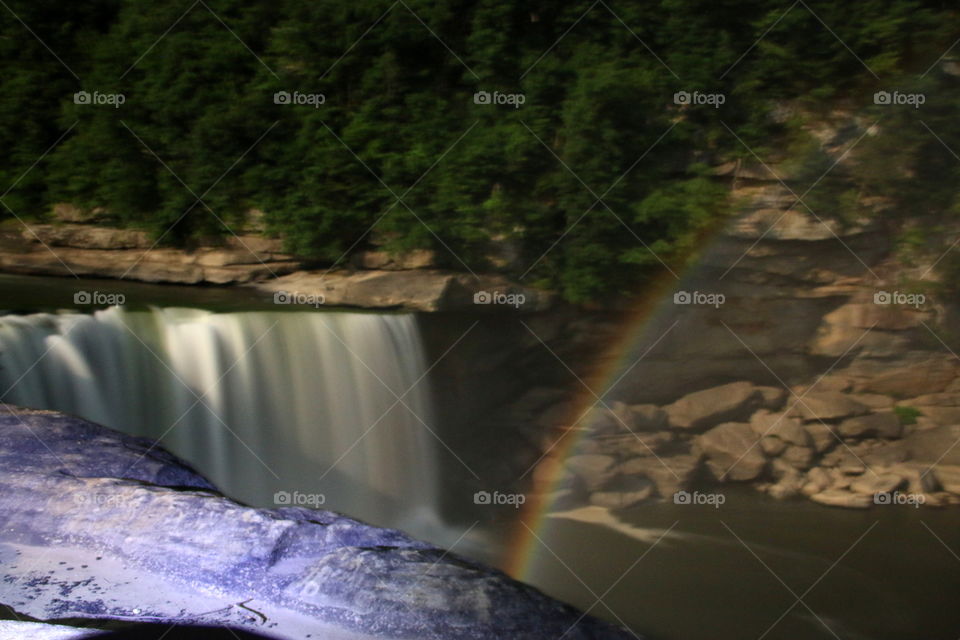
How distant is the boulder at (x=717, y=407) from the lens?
7.88 m

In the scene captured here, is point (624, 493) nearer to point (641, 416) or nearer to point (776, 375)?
point (641, 416)

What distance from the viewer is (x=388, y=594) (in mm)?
3176

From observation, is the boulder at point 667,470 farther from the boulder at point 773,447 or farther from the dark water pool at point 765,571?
the boulder at point 773,447

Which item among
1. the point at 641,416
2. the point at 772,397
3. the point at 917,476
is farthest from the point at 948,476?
the point at 641,416

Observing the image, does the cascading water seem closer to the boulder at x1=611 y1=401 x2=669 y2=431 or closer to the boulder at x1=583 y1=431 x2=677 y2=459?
the boulder at x1=583 y1=431 x2=677 y2=459

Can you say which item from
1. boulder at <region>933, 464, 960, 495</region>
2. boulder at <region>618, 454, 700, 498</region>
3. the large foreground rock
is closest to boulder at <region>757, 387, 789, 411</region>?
boulder at <region>618, 454, 700, 498</region>

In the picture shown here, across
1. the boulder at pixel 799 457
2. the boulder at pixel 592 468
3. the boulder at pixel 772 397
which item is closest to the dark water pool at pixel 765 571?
the boulder at pixel 799 457

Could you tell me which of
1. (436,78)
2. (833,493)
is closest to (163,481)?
(436,78)

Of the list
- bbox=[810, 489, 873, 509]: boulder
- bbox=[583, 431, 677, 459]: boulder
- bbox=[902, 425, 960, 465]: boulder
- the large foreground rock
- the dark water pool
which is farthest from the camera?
bbox=[583, 431, 677, 459]: boulder

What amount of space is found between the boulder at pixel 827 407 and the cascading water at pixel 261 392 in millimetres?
3560

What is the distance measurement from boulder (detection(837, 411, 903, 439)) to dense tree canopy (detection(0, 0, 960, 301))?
202cm

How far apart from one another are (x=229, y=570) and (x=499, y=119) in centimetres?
545

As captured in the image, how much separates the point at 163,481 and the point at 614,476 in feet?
15.5

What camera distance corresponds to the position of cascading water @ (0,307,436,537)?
219 inches
